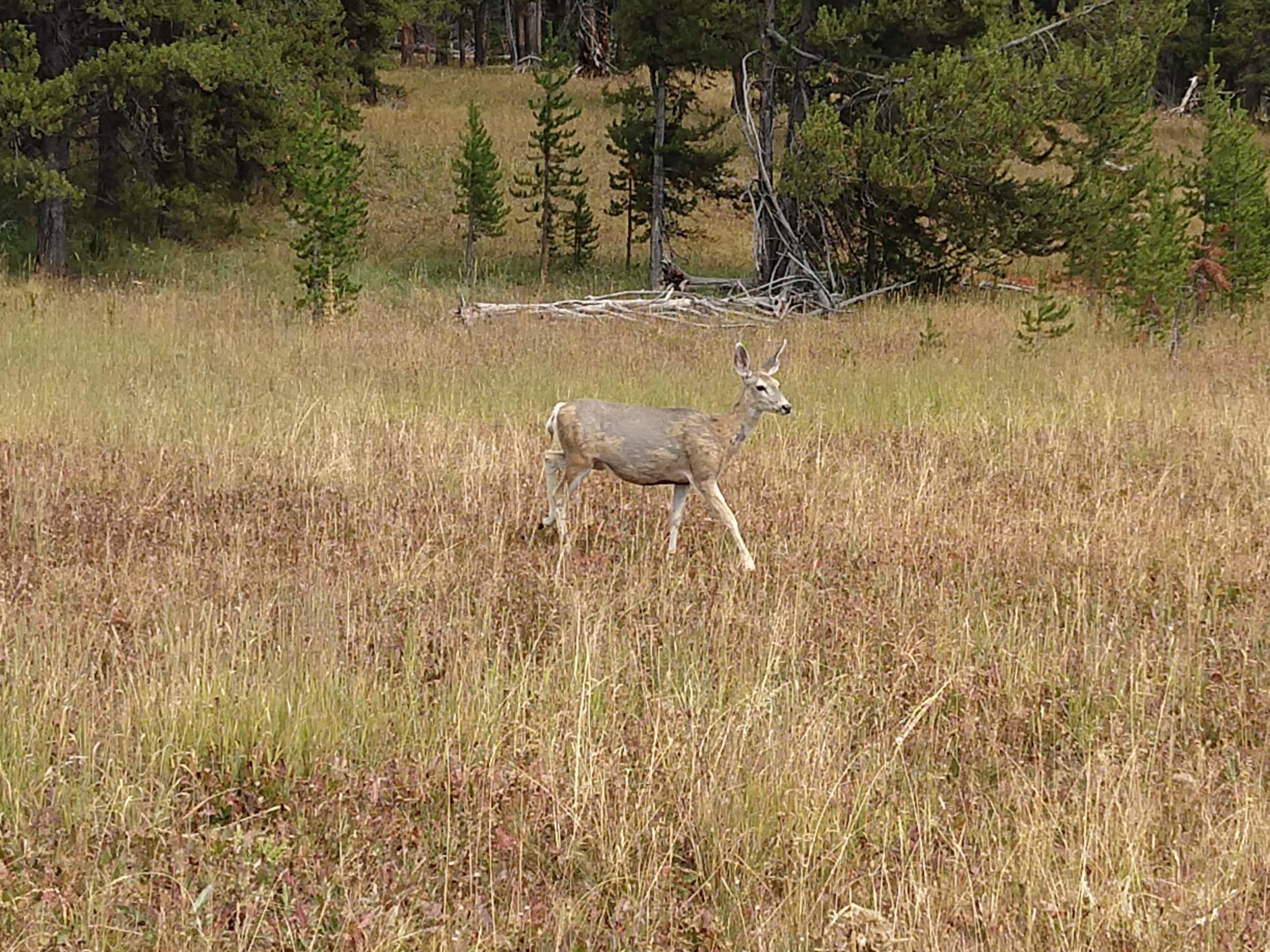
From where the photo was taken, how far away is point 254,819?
4.15 metres

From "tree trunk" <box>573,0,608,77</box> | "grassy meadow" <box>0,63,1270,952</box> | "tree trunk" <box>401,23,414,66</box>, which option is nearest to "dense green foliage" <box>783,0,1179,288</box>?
"grassy meadow" <box>0,63,1270,952</box>

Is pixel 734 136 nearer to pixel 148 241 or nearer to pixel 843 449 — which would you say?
pixel 148 241

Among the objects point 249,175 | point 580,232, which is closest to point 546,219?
point 580,232

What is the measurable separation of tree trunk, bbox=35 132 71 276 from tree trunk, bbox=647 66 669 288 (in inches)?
390

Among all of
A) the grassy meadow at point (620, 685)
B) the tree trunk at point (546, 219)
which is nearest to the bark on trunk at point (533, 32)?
the tree trunk at point (546, 219)

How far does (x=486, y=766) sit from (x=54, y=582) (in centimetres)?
288

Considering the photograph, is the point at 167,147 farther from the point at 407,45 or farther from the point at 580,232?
the point at 407,45

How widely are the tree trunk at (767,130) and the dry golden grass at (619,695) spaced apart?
12.7 meters

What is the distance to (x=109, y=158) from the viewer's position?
79.4 ft

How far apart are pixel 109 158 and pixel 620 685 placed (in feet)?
73.9

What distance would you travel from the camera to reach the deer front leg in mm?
7430

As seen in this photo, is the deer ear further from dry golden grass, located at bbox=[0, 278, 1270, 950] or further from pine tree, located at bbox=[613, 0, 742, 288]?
pine tree, located at bbox=[613, 0, 742, 288]

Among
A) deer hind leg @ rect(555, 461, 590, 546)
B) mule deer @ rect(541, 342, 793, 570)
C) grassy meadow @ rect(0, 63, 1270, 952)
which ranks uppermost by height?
mule deer @ rect(541, 342, 793, 570)

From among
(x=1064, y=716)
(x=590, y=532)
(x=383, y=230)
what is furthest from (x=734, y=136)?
(x=1064, y=716)
